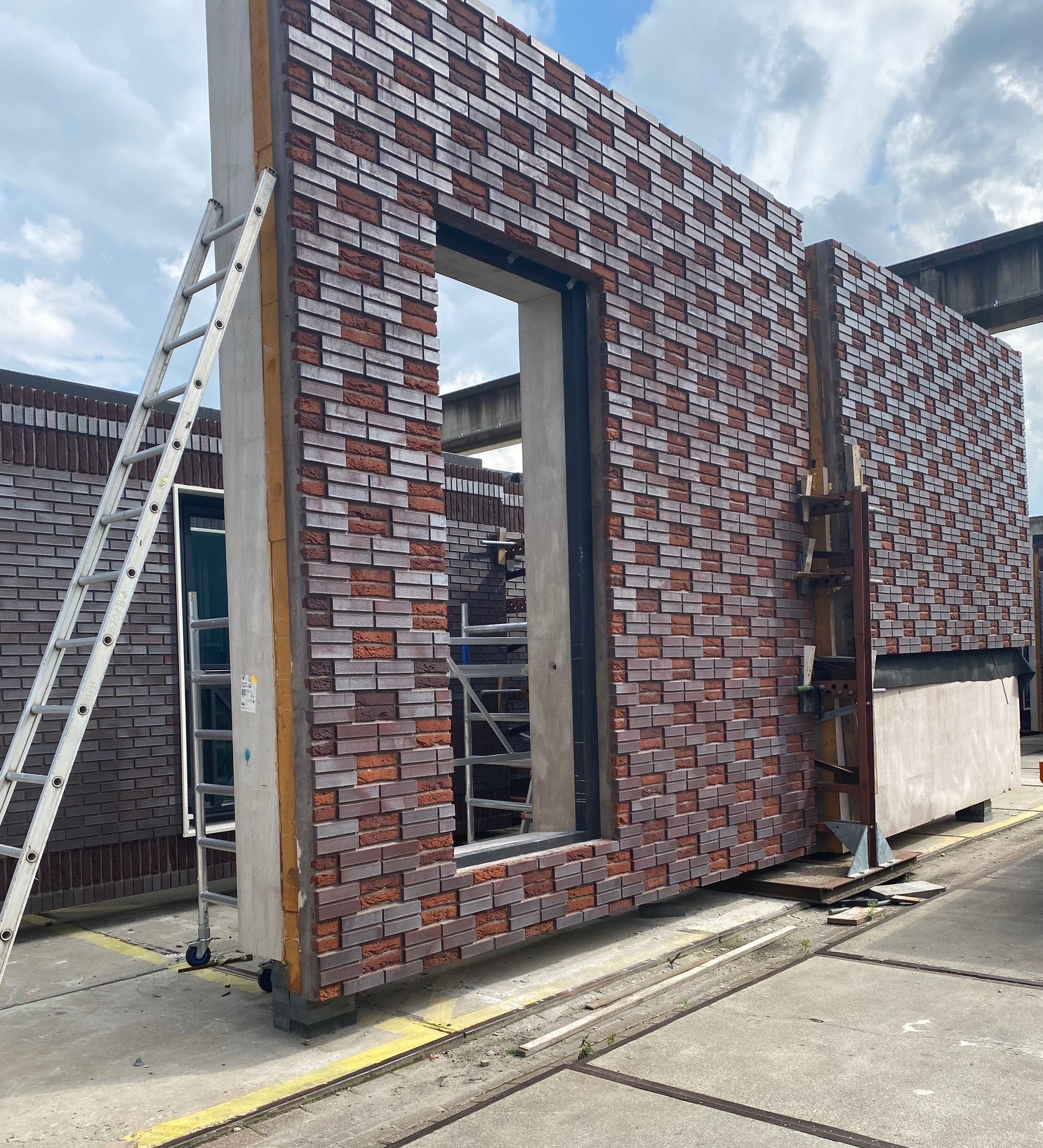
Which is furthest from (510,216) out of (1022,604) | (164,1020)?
(1022,604)

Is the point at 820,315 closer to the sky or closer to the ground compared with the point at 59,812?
closer to the sky

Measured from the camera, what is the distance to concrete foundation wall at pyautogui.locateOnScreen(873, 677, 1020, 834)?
8.65 metres

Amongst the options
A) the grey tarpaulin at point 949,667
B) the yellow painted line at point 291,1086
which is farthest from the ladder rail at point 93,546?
the grey tarpaulin at point 949,667

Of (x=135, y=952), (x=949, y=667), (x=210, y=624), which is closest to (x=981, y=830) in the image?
(x=949, y=667)

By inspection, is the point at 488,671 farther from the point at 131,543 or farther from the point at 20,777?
the point at 20,777

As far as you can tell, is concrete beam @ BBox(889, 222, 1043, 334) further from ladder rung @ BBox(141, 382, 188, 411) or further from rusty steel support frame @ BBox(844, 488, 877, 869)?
ladder rung @ BBox(141, 382, 188, 411)

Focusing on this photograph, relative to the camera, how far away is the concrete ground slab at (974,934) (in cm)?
586

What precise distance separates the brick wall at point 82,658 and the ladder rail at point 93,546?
2.72m

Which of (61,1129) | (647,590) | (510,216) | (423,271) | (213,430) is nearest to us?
(61,1129)

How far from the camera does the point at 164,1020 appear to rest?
516 centimetres

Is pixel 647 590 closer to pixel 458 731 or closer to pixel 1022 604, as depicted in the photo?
pixel 458 731

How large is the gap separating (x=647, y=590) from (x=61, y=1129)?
13.8ft

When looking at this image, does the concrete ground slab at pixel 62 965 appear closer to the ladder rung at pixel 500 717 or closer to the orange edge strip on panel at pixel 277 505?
the orange edge strip on panel at pixel 277 505

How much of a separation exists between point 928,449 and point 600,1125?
25.2 feet
